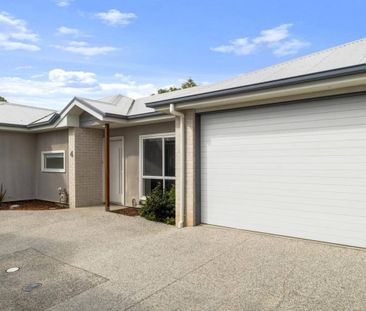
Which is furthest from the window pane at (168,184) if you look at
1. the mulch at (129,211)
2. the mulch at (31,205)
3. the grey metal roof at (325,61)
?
the mulch at (31,205)

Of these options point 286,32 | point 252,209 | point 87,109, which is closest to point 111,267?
point 252,209

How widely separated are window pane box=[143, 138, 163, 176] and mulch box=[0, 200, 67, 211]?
12.6 ft

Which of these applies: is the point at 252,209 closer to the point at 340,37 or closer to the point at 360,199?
the point at 360,199

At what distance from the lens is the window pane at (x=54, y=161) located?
11.9 metres

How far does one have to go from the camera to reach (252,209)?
6664mm

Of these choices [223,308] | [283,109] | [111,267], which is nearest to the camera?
[223,308]

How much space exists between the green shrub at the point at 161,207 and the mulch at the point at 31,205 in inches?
174

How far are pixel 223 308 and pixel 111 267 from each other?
234 centimetres

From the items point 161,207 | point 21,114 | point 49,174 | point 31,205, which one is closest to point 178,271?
point 161,207

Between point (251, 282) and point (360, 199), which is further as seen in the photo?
point (360, 199)

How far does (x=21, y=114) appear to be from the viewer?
13.9 m

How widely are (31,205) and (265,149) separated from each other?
964 centimetres

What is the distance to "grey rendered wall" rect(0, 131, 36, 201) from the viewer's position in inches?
480

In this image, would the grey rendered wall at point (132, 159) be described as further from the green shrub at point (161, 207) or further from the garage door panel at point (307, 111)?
the garage door panel at point (307, 111)
